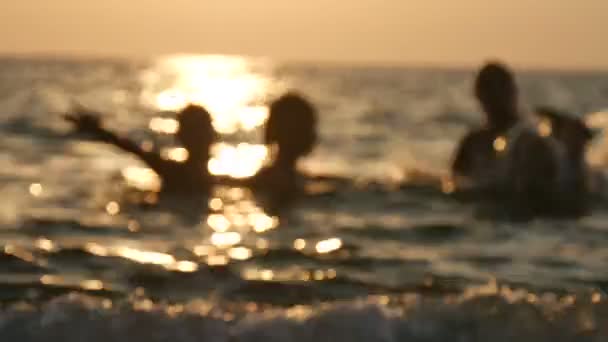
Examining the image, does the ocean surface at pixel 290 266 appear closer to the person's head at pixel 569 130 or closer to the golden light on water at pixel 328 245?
the golden light on water at pixel 328 245

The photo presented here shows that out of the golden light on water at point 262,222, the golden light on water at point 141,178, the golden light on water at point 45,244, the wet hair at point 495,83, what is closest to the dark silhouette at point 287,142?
the golden light on water at point 262,222

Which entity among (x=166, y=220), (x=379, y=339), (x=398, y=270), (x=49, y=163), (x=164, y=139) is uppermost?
(x=164, y=139)

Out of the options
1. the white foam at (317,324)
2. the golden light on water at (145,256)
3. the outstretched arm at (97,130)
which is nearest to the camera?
the white foam at (317,324)

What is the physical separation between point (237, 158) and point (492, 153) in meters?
11.2

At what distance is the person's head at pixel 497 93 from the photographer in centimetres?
938

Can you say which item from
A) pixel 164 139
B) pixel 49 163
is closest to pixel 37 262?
pixel 49 163

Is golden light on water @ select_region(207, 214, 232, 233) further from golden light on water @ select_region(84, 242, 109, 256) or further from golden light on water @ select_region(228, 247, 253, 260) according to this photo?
golden light on water @ select_region(84, 242, 109, 256)

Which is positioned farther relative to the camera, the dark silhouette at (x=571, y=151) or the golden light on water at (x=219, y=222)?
the dark silhouette at (x=571, y=151)

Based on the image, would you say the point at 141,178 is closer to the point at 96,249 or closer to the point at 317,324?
the point at 96,249

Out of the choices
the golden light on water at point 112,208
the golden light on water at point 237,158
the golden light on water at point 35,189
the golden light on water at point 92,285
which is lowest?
the golden light on water at point 92,285

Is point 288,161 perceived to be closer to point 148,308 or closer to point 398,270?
point 398,270

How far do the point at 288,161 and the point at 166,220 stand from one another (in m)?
1.12

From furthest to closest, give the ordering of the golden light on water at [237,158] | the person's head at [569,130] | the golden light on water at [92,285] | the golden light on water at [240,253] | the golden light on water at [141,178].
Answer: the golden light on water at [237,158] < the golden light on water at [141,178] < the person's head at [569,130] < the golden light on water at [240,253] < the golden light on water at [92,285]

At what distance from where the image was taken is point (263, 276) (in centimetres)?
718
